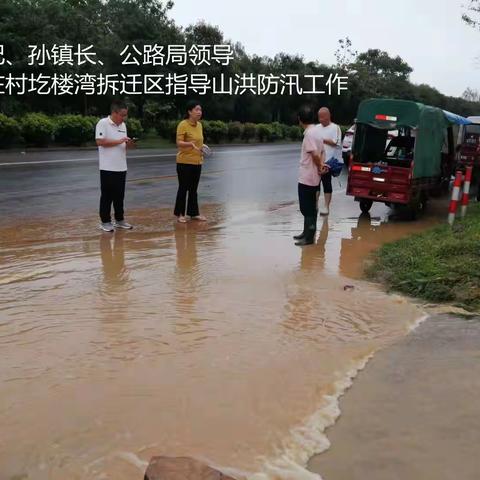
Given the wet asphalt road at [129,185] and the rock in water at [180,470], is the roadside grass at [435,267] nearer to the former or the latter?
the rock in water at [180,470]

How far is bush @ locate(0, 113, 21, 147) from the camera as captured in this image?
24.0 metres

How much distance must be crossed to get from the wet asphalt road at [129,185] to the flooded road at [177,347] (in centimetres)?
300

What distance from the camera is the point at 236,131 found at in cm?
4147

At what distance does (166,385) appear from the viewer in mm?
3791

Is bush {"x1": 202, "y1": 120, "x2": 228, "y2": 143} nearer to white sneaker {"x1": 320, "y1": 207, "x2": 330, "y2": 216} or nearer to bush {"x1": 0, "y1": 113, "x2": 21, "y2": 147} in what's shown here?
bush {"x1": 0, "y1": 113, "x2": 21, "y2": 147}

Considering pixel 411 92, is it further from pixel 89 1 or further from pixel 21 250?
pixel 21 250

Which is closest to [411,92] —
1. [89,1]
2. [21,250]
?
[89,1]

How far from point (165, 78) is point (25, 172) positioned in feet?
67.9

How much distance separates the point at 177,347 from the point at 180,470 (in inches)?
67.2

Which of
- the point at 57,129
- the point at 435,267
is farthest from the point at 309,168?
the point at 57,129

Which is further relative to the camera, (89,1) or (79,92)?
(89,1)

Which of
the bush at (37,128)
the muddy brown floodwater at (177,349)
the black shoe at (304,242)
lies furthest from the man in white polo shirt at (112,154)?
the bush at (37,128)

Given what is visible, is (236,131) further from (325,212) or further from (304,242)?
(304,242)

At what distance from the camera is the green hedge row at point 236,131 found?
37.2m
